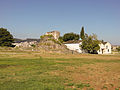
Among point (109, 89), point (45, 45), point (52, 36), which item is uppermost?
point (52, 36)

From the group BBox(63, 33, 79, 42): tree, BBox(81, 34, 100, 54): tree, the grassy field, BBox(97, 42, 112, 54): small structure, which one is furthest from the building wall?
the grassy field

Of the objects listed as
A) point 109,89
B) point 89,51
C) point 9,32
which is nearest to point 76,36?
point 89,51

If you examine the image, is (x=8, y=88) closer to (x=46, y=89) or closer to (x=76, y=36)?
(x=46, y=89)

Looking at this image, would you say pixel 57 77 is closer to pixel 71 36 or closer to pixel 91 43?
pixel 91 43

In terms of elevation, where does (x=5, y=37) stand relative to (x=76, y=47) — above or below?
above

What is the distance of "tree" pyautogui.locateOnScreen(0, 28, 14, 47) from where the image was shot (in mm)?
53156

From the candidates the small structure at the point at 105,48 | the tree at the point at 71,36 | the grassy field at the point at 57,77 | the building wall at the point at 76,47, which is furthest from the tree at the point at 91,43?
the grassy field at the point at 57,77

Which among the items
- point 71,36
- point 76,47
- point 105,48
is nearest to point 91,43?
point 76,47

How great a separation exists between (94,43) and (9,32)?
36.4 meters

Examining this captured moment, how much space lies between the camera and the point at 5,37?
5381 cm

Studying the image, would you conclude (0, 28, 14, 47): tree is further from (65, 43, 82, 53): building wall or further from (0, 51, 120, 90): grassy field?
(0, 51, 120, 90): grassy field

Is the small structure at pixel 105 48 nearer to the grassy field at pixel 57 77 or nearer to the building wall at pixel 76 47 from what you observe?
the building wall at pixel 76 47

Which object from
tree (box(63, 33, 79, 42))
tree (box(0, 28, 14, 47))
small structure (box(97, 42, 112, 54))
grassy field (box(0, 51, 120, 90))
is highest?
tree (box(63, 33, 79, 42))

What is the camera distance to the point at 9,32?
56906 millimetres
